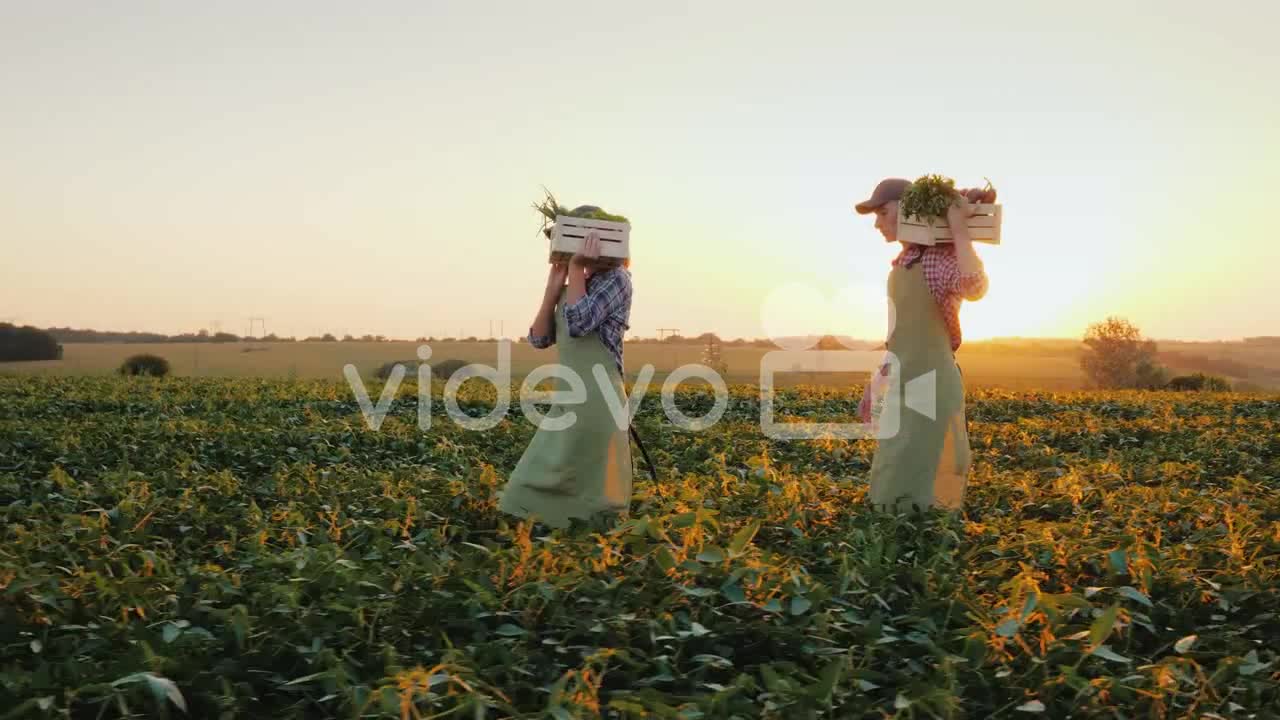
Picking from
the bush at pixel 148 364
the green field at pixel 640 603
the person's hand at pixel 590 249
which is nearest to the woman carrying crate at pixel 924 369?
the green field at pixel 640 603

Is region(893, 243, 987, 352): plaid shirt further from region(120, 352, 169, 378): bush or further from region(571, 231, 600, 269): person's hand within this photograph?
region(120, 352, 169, 378): bush

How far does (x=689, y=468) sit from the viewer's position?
8.15 metres

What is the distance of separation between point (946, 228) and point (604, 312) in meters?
1.92

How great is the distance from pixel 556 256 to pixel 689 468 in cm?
302

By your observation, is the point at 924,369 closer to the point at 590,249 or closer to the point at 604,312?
the point at 604,312

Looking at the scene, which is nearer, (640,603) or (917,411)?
(640,603)

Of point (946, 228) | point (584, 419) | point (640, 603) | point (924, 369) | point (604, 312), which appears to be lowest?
point (640, 603)

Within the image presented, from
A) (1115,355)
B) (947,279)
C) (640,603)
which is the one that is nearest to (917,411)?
(947,279)

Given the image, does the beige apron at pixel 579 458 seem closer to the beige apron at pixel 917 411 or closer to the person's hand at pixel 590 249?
the person's hand at pixel 590 249

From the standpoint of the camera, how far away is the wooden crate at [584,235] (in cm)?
545

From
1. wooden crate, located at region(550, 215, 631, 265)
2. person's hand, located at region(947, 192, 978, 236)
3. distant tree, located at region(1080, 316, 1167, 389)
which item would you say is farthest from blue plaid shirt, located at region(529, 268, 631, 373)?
distant tree, located at region(1080, 316, 1167, 389)

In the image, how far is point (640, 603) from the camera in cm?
400

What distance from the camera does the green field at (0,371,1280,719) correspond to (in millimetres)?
3322

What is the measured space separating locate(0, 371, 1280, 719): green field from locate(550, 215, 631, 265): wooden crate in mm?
1406
